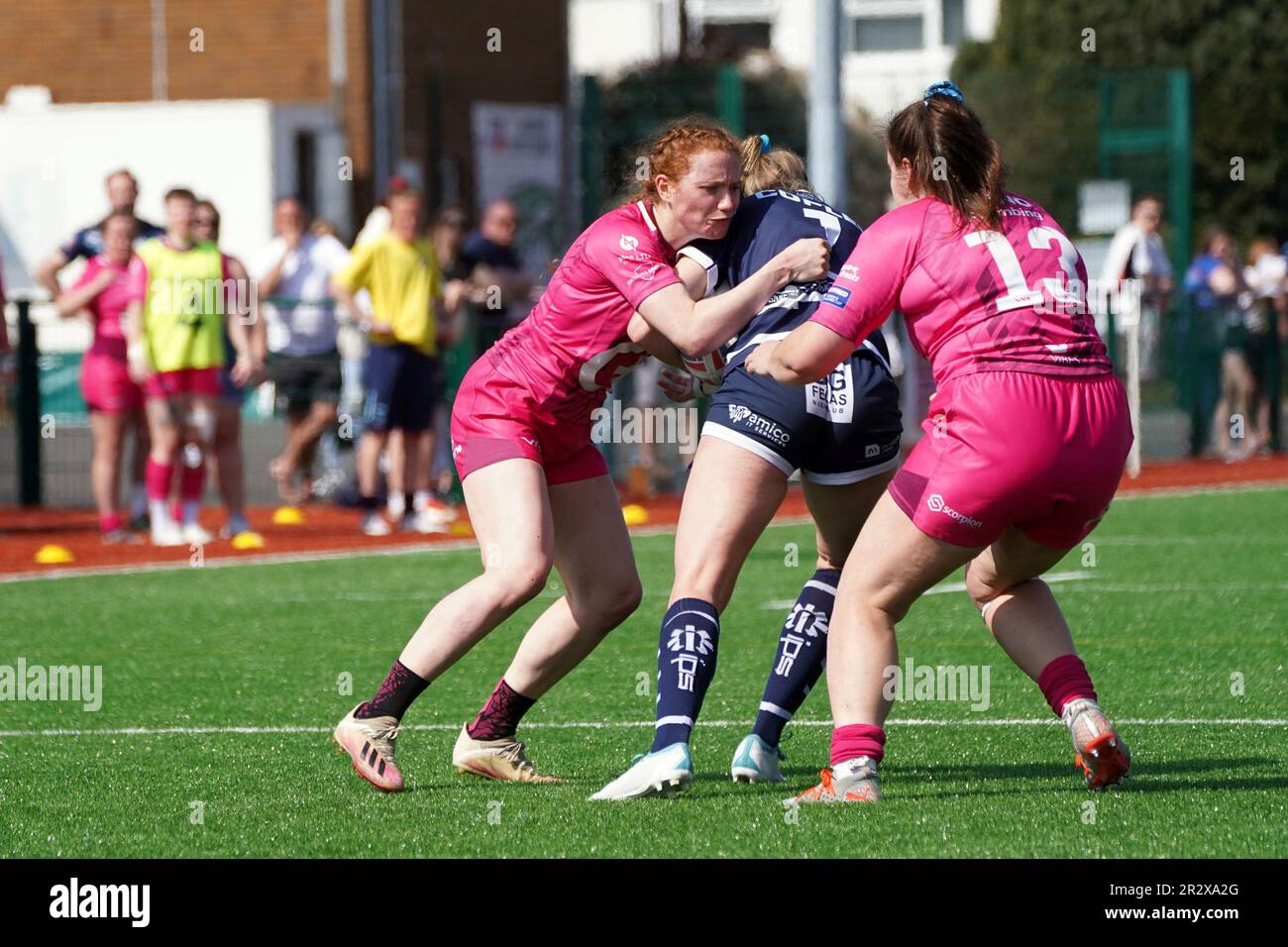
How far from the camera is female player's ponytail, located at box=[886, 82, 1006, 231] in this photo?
19.0 ft

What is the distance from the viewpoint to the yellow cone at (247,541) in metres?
14.6

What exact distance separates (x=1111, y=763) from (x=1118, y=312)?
14.9 metres

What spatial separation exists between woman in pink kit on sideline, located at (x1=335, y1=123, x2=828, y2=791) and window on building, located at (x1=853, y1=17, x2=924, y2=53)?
40.9 metres

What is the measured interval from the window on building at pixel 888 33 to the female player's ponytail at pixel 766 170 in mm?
40455

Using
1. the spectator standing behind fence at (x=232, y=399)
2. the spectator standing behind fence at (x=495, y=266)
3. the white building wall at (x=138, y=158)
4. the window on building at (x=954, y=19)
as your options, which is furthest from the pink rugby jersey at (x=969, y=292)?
the window on building at (x=954, y=19)

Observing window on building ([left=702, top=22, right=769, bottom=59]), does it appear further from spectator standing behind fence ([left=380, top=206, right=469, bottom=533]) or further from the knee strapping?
the knee strapping

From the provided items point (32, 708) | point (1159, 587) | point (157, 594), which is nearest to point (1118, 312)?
point (1159, 587)

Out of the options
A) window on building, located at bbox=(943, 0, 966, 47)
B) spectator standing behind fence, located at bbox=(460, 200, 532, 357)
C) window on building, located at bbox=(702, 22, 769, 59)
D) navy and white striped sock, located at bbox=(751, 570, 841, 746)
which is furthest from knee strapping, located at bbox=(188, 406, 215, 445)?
window on building, located at bbox=(943, 0, 966, 47)

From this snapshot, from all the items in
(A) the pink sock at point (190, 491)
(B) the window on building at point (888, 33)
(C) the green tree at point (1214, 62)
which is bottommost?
(A) the pink sock at point (190, 491)

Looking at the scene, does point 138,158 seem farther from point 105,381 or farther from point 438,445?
point 105,381

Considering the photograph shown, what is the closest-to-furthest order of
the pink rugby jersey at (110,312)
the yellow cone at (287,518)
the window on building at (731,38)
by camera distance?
the pink rugby jersey at (110,312) < the yellow cone at (287,518) < the window on building at (731,38)

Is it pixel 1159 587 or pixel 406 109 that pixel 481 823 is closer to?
pixel 1159 587

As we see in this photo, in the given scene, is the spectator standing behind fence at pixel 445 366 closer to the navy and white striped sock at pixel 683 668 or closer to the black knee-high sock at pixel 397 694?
the black knee-high sock at pixel 397 694

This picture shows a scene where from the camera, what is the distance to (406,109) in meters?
33.3
